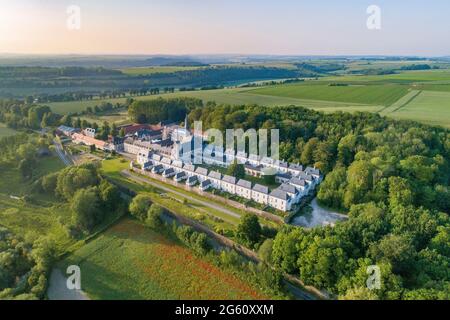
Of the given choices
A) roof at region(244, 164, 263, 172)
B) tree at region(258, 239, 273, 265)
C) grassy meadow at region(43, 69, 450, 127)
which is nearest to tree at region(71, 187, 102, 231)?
tree at region(258, 239, 273, 265)

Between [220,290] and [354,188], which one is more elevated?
[354,188]

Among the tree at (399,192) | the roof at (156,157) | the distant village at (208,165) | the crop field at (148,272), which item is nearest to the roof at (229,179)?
the distant village at (208,165)

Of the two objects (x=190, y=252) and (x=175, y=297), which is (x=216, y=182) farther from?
(x=175, y=297)

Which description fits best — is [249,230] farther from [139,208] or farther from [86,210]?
[86,210]

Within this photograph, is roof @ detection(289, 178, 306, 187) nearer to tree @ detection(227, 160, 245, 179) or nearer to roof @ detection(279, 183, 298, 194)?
roof @ detection(279, 183, 298, 194)

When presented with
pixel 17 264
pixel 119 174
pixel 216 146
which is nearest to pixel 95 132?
pixel 119 174

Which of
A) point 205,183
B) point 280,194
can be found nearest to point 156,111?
point 205,183
